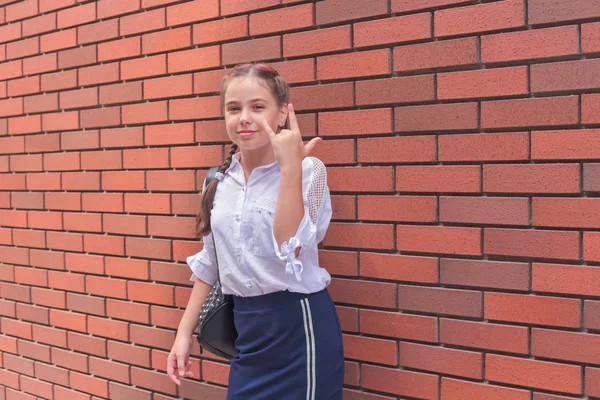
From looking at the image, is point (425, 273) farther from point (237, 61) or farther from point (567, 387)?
point (237, 61)

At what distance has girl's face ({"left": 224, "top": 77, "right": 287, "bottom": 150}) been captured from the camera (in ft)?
7.00

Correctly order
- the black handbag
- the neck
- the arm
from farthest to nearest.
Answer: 1. the black handbag
2. the neck
3. the arm

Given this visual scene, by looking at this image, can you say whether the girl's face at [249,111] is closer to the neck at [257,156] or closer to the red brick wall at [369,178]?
the neck at [257,156]

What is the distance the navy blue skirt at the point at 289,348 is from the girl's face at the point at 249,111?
0.51m

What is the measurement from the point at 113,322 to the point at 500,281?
6.66 ft

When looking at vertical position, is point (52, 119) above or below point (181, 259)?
above

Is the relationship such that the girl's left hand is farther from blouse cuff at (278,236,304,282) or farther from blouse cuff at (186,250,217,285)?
blouse cuff at (186,250,217,285)

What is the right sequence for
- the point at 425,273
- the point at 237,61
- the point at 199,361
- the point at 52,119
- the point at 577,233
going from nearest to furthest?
the point at 577,233 < the point at 425,273 < the point at 237,61 < the point at 199,361 < the point at 52,119

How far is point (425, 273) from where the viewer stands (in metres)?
2.41

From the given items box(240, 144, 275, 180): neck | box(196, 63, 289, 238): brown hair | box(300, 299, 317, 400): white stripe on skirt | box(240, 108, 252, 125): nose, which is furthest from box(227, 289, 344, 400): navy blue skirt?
box(240, 108, 252, 125): nose

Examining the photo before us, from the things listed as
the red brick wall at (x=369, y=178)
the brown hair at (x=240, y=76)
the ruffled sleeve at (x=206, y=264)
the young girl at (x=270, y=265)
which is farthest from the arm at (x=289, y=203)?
the red brick wall at (x=369, y=178)

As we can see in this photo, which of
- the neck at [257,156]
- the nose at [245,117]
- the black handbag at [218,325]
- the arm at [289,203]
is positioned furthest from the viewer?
the black handbag at [218,325]

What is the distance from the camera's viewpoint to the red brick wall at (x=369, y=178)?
215cm

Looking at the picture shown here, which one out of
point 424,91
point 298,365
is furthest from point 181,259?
point 424,91
